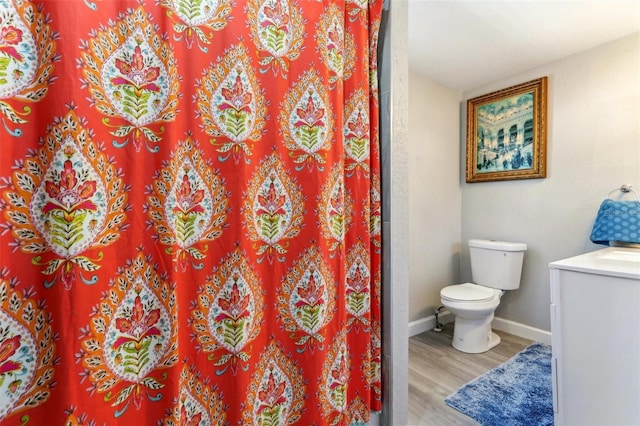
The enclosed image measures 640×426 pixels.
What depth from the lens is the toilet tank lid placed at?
2328 mm

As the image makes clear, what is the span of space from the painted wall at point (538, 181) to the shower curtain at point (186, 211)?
5.66ft

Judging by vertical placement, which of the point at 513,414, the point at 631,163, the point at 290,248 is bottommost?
the point at 513,414

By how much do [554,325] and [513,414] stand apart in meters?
0.62

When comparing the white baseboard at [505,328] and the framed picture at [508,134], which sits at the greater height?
the framed picture at [508,134]

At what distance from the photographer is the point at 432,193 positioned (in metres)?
2.65

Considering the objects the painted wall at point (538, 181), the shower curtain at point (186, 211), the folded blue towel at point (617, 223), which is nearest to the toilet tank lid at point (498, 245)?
the painted wall at point (538, 181)

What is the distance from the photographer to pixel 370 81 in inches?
42.8

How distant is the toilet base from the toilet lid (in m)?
0.19

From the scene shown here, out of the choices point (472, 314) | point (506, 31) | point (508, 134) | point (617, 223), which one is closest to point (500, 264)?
point (472, 314)

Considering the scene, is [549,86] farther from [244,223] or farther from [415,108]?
[244,223]

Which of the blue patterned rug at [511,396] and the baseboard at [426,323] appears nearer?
the blue patterned rug at [511,396]

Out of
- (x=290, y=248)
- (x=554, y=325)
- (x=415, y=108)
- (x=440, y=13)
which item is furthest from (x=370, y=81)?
(x=415, y=108)

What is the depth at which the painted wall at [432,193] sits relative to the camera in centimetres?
252

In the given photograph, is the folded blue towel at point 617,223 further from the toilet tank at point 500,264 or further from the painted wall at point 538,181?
the toilet tank at point 500,264
